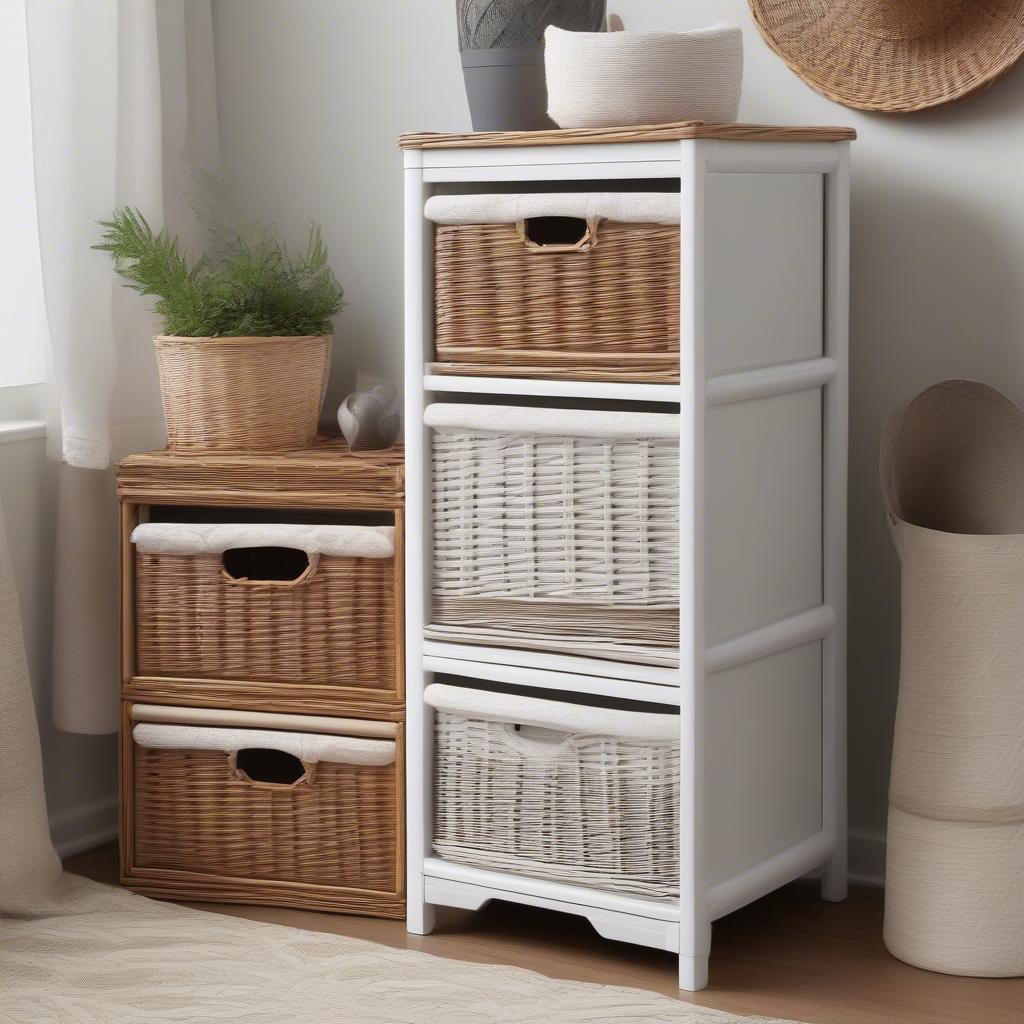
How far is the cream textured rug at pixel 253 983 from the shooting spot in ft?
5.86

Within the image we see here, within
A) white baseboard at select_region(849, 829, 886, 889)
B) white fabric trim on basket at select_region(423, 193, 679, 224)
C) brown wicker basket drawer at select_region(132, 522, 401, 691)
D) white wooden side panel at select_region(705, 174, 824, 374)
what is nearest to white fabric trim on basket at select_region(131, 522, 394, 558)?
brown wicker basket drawer at select_region(132, 522, 401, 691)

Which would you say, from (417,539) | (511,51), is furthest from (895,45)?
(417,539)

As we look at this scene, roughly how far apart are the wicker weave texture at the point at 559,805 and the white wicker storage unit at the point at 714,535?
0.01 metres

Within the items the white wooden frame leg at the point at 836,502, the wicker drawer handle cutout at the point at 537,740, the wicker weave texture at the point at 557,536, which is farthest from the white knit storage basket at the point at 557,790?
the white wooden frame leg at the point at 836,502

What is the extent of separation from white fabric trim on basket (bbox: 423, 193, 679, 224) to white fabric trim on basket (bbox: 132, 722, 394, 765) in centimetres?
72

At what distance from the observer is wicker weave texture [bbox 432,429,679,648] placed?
1.85m

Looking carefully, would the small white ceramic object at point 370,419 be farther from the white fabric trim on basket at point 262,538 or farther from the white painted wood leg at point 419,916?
the white painted wood leg at point 419,916

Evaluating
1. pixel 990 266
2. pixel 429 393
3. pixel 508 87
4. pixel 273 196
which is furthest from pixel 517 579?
pixel 273 196

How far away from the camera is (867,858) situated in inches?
87.7

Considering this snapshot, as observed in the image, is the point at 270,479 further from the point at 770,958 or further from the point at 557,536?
the point at 770,958

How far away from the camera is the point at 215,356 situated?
7.09ft

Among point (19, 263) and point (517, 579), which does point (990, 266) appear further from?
point (19, 263)

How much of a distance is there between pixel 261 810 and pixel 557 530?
2.04 ft

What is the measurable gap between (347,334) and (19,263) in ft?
1.73
